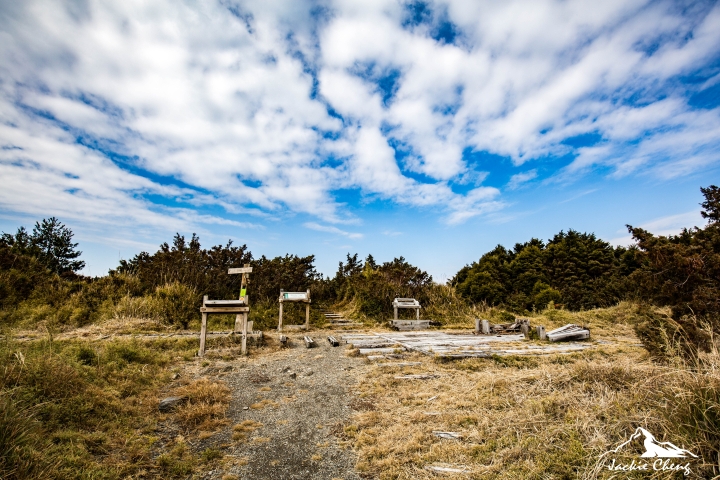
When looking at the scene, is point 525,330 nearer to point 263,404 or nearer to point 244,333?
point 244,333

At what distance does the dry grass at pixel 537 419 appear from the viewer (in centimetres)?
245

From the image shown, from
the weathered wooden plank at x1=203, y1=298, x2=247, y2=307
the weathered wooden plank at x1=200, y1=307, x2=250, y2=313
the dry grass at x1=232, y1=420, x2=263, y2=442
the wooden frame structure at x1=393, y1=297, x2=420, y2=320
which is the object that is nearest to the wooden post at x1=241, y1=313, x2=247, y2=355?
the weathered wooden plank at x1=200, y1=307, x2=250, y2=313

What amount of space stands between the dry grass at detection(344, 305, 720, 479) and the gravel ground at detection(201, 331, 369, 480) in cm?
32

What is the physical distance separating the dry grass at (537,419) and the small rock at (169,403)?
2.57 meters

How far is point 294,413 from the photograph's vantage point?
472cm

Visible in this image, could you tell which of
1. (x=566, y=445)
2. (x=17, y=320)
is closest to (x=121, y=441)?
(x=566, y=445)

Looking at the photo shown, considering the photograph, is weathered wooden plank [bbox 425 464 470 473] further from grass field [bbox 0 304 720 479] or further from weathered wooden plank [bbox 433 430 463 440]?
weathered wooden plank [bbox 433 430 463 440]

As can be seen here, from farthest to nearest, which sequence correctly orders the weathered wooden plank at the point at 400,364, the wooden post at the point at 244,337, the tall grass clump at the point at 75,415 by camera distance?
the wooden post at the point at 244,337 < the weathered wooden plank at the point at 400,364 < the tall grass clump at the point at 75,415

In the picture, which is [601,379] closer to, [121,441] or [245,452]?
[245,452]

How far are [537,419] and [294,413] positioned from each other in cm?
316

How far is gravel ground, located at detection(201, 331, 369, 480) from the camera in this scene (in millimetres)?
3307

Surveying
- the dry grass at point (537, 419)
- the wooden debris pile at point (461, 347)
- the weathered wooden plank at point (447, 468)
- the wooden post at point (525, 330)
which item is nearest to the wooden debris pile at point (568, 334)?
the wooden post at point (525, 330)

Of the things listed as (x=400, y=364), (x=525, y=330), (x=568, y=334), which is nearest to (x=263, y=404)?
(x=400, y=364)

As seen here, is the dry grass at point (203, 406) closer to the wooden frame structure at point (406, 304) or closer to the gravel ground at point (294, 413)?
the gravel ground at point (294, 413)
